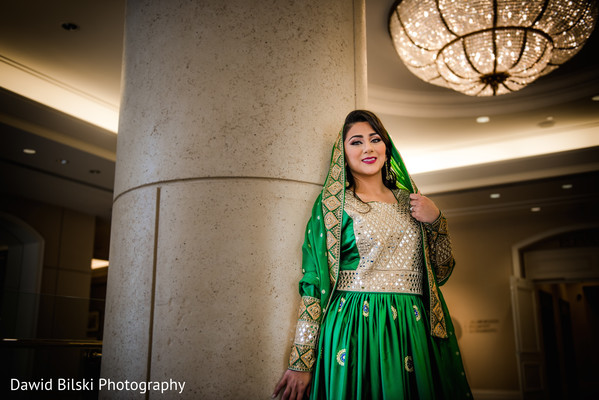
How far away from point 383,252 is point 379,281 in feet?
0.34

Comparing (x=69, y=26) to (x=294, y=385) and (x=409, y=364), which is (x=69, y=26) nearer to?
(x=294, y=385)

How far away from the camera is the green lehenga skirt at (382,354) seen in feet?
5.32

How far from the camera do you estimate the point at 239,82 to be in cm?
196

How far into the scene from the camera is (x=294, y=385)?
1.69 meters

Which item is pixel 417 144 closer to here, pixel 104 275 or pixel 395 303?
pixel 395 303

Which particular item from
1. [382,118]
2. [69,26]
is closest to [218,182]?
[69,26]

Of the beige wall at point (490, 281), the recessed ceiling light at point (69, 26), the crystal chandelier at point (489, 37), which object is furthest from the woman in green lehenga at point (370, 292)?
the beige wall at point (490, 281)

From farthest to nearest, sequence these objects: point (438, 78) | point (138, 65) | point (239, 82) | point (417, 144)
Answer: point (417, 144) → point (438, 78) → point (138, 65) → point (239, 82)

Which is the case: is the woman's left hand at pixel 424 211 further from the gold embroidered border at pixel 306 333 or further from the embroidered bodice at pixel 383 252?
the gold embroidered border at pixel 306 333

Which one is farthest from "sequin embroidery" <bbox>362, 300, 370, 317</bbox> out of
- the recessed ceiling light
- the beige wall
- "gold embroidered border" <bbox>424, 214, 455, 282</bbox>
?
the beige wall

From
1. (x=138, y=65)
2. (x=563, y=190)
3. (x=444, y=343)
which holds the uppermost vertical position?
(x=563, y=190)

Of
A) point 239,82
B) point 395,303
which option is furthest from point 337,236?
point 239,82

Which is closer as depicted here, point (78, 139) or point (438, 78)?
point (438, 78)

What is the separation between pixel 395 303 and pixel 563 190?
6.58 meters
